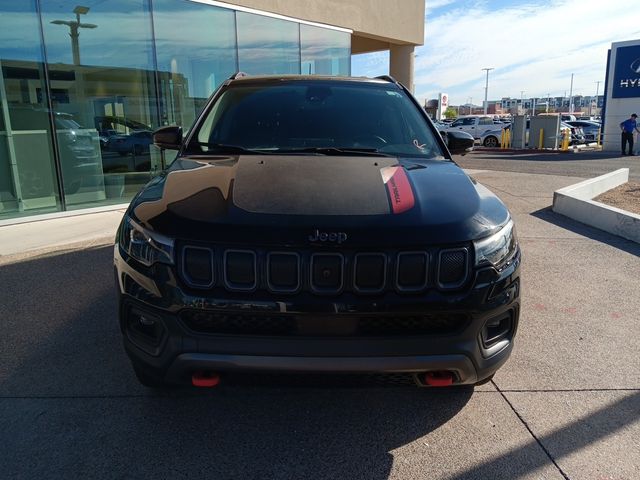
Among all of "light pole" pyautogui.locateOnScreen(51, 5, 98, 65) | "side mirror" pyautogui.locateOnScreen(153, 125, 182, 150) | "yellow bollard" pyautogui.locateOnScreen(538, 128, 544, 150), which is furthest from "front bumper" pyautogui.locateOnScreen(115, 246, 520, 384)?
"yellow bollard" pyautogui.locateOnScreen(538, 128, 544, 150)

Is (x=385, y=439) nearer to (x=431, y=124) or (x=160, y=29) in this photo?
(x=431, y=124)

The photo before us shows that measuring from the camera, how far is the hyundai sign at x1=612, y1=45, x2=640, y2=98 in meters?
23.7

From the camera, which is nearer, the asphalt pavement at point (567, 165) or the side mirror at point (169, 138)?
the side mirror at point (169, 138)

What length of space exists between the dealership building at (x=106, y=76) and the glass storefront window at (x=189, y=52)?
0.06 feet

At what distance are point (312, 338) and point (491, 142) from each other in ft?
93.5

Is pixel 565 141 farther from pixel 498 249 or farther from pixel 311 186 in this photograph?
pixel 311 186

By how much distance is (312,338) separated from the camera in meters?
2.17

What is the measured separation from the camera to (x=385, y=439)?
2629 mm

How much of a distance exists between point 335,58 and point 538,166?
8.69 metres

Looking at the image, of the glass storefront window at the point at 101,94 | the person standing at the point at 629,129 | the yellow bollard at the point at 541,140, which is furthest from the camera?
the yellow bollard at the point at 541,140

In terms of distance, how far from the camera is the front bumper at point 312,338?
215cm

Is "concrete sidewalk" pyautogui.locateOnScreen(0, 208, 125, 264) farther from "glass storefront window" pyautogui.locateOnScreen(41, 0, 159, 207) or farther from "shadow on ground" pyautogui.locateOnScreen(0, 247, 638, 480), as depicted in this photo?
"shadow on ground" pyautogui.locateOnScreen(0, 247, 638, 480)

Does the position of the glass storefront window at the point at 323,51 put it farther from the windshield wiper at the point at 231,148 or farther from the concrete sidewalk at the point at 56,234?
the windshield wiper at the point at 231,148

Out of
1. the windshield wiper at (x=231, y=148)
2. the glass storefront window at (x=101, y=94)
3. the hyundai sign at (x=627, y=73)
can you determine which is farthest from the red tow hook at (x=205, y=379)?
the hyundai sign at (x=627, y=73)
